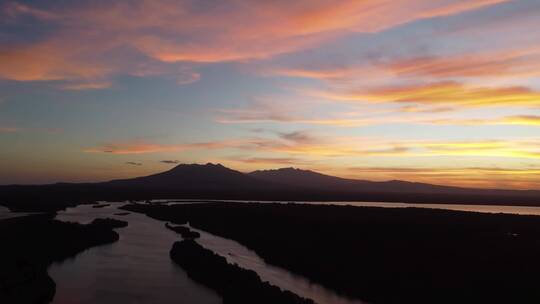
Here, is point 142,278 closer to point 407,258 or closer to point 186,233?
point 407,258

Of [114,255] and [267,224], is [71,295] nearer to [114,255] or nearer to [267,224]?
[114,255]

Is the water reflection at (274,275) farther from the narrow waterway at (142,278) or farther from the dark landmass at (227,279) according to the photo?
the dark landmass at (227,279)

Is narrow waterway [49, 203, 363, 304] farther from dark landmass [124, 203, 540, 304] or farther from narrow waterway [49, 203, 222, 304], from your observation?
dark landmass [124, 203, 540, 304]

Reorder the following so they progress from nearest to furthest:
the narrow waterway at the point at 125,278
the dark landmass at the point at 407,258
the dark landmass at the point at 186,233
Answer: the narrow waterway at the point at 125,278 < the dark landmass at the point at 407,258 < the dark landmass at the point at 186,233

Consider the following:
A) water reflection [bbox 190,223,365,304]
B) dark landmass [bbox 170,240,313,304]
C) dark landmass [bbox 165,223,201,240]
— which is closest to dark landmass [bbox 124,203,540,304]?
water reflection [bbox 190,223,365,304]

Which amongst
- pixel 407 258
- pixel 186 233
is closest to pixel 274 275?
pixel 407 258

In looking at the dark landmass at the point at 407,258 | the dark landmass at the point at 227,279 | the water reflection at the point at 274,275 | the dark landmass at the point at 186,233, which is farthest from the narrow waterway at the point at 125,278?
the dark landmass at the point at 407,258
